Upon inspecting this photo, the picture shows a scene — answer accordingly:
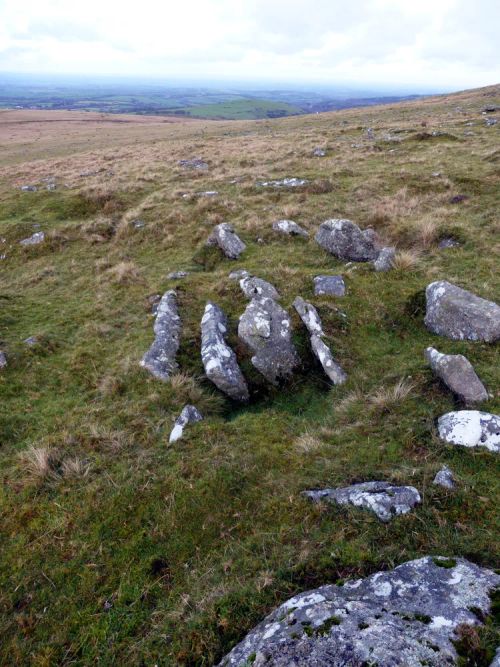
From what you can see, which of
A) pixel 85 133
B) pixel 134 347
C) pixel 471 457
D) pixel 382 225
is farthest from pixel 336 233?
pixel 85 133

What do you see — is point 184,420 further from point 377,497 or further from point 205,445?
point 377,497

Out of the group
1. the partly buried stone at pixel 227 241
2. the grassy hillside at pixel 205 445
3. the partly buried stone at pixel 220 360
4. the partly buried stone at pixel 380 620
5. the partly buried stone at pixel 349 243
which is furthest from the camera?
the partly buried stone at pixel 227 241

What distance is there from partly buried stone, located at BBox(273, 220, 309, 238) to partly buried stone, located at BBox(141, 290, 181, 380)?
692cm

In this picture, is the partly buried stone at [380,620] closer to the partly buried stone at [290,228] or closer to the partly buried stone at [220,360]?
the partly buried stone at [220,360]

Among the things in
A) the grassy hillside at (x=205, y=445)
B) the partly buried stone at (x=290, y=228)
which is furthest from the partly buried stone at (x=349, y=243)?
the partly buried stone at (x=290, y=228)

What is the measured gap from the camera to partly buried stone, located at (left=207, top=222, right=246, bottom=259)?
56.5ft

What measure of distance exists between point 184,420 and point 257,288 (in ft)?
18.9

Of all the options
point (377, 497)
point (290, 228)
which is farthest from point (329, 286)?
point (377, 497)

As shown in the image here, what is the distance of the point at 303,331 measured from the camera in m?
12.0

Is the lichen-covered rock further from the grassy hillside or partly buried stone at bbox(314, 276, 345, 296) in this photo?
partly buried stone at bbox(314, 276, 345, 296)

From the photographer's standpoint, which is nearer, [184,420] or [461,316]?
[184,420]

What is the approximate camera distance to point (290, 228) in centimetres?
1833

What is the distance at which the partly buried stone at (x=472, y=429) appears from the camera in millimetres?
7553

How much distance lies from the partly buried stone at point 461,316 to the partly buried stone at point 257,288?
4.71 meters
